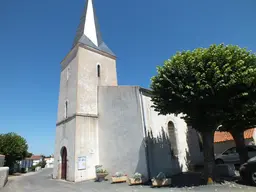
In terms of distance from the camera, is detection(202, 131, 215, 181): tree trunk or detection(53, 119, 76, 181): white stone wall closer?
detection(202, 131, 215, 181): tree trunk

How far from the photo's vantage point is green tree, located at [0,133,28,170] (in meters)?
25.8

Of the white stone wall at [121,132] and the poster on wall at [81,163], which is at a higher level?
the white stone wall at [121,132]

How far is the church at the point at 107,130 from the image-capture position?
12203mm

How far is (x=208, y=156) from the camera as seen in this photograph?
31.2ft

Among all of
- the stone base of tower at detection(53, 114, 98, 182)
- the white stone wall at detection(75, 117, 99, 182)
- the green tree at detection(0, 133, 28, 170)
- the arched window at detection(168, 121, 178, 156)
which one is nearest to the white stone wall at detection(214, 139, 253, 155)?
the arched window at detection(168, 121, 178, 156)

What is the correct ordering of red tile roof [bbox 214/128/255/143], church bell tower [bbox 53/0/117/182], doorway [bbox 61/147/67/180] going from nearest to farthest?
church bell tower [bbox 53/0/117/182], doorway [bbox 61/147/67/180], red tile roof [bbox 214/128/255/143]

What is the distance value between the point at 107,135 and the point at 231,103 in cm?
896

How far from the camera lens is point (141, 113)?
12297 millimetres

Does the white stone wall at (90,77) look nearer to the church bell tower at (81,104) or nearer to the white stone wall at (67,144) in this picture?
the church bell tower at (81,104)

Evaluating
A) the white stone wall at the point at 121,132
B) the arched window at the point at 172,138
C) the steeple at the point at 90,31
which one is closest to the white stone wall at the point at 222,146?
the arched window at the point at 172,138

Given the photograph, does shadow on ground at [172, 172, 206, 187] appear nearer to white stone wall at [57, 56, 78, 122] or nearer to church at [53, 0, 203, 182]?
church at [53, 0, 203, 182]

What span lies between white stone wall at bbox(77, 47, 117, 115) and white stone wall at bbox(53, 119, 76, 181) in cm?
173

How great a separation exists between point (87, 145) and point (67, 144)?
5.75ft

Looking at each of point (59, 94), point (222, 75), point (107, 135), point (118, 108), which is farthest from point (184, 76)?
point (59, 94)
